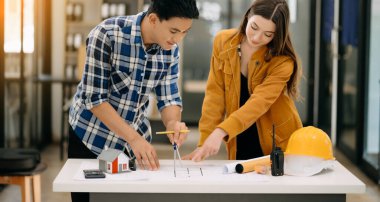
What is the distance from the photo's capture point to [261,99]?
2.96 metres

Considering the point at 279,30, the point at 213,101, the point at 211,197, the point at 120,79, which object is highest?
the point at 279,30

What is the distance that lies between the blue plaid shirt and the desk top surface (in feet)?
0.69

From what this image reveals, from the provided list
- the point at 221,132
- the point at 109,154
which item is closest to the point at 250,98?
the point at 221,132

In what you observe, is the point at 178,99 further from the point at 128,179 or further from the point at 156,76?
the point at 128,179

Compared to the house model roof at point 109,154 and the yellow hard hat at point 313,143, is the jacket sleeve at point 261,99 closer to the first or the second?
the yellow hard hat at point 313,143

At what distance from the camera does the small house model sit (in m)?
2.72

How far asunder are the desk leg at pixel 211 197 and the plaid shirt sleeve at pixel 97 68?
0.36m

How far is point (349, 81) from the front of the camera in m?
7.00

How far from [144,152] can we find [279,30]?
0.74 metres

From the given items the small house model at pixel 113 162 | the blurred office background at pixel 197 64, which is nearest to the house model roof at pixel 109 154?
the small house model at pixel 113 162

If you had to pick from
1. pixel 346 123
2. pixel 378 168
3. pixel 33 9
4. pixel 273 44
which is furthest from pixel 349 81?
pixel 273 44

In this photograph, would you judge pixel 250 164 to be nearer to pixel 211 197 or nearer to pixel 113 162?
pixel 211 197

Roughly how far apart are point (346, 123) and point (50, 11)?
322 cm

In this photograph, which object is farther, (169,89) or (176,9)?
(169,89)
